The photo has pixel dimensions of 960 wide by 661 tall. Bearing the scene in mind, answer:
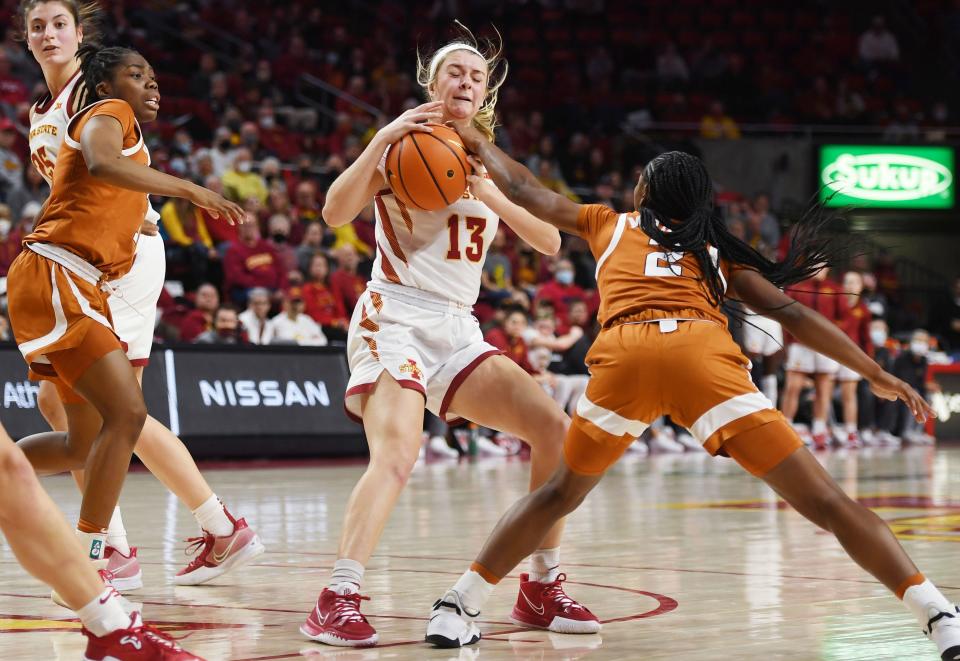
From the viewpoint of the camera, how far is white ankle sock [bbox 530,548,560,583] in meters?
4.84

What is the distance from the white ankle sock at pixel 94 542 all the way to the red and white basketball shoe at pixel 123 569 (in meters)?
0.38

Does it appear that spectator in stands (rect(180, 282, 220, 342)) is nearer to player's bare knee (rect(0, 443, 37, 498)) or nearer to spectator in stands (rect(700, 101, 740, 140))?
player's bare knee (rect(0, 443, 37, 498))

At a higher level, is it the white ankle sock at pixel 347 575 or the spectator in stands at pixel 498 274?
the spectator in stands at pixel 498 274

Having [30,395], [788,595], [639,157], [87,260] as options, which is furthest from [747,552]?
[639,157]

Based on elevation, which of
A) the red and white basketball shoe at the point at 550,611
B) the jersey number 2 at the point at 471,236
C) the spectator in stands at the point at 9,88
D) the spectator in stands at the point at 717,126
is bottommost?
the red and white basketball shoe at the point at 550,611

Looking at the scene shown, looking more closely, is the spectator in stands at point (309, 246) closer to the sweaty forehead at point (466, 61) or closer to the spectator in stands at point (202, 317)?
the spectator in stands at point (202, 317)

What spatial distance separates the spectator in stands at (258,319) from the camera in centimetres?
1379

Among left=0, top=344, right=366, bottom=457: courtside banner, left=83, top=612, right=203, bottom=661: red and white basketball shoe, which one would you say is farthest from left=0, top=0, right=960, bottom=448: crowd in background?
left=83, top=612, right=203, bottom=661: red and white basketball shoe

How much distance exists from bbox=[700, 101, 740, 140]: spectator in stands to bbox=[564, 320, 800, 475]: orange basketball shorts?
19.0 meters

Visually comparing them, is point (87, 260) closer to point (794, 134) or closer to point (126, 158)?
point (126, 158)

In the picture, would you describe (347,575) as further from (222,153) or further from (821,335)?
(222,153)

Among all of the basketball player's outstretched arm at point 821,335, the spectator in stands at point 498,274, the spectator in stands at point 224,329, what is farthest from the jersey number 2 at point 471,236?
the spectator in stands at point 498,274

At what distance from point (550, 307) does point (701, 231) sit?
11.1 meters

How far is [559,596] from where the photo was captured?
473 centimetres
